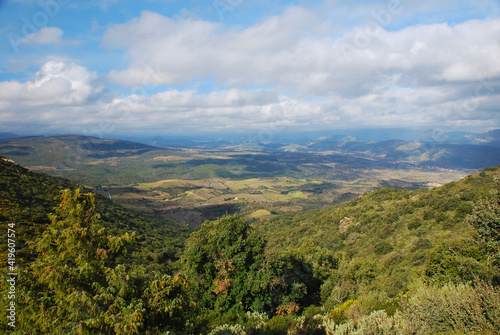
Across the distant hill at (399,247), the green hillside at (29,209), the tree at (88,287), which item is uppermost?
the tree at (88,287)

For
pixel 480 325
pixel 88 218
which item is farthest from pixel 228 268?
pixel 480 325

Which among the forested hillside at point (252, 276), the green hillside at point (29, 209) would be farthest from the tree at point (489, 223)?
the green hillside at point (29, 209)

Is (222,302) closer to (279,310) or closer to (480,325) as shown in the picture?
(279,310)

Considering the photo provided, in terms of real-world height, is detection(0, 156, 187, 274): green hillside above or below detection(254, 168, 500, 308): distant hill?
above

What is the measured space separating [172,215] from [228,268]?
86.1 m

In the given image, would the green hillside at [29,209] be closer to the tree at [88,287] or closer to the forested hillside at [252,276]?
the forested hillside at [252,276]

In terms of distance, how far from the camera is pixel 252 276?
1814cm

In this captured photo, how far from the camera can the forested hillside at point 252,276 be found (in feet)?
23.0

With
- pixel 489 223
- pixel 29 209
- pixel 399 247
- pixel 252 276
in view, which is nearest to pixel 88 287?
pixel 252 276

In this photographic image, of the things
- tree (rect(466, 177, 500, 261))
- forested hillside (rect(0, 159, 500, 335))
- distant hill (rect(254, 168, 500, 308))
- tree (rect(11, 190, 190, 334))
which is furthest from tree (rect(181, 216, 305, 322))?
tree (rect(466, 177, 500, 261))

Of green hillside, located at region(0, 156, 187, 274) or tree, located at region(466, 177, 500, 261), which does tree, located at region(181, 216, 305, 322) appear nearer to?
green hillside, located at region(0, 156, 187, 274)

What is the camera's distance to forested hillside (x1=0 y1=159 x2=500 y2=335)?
276 inches

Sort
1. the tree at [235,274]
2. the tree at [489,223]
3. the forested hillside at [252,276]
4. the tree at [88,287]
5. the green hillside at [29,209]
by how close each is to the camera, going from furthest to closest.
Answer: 1. the green hillside at [29,209]
2. the tree at [235,274]
3. the tree at [489,223]
4. the forested hillside at [252,276]
5. the tree at [88,287]

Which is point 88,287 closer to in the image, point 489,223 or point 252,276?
point 252,276
